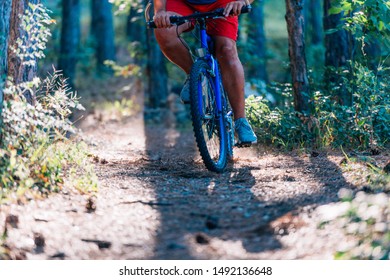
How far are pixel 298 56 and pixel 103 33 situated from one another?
489 inches

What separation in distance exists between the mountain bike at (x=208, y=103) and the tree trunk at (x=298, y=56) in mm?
1876

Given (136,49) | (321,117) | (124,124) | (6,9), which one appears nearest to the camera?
(6,9)

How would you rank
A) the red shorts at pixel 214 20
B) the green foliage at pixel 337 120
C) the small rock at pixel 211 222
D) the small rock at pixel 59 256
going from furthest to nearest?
the green foliage at pixel 337 120
the red shorts at pixel 214 20
the small rock at pixel 211 222
the small rock at pixel 59 256

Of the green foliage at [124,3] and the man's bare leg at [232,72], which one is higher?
the green foliage at [124,3]

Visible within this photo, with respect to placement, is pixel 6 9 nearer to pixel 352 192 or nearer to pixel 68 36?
pixel 352 192

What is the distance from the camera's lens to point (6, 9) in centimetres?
437

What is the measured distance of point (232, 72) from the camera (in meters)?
5.46

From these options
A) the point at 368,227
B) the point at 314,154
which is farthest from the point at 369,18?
the point at 368,227

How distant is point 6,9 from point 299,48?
12.9 ft

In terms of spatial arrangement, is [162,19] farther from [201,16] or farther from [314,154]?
[314,154]

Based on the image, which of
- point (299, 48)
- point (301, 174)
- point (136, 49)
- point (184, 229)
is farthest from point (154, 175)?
point (136, 49)

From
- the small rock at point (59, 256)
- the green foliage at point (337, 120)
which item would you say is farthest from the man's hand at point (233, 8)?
the small rock at point (59, 256)

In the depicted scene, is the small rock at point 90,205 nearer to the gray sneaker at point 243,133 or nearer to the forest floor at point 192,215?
the forest floor at point 192,215

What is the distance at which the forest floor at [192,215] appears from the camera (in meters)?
3.27
